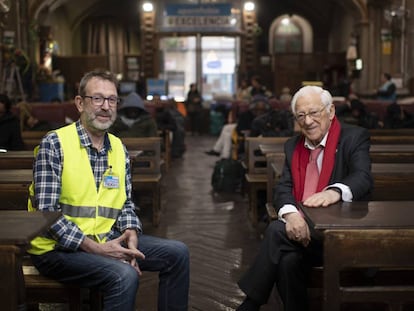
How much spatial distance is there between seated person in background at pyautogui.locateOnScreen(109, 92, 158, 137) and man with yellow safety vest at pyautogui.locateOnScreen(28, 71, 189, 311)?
12.6 ft

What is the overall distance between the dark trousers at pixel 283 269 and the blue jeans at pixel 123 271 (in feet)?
1.19

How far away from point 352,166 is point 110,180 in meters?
1.12

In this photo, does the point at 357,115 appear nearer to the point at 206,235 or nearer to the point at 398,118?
the point at 398,118

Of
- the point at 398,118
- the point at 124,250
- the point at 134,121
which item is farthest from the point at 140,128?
the point at 124,250

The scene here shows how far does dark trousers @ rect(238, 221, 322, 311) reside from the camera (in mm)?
2977

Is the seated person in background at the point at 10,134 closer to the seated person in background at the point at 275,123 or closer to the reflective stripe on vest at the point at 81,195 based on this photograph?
the seated person in background at the point at 275,123

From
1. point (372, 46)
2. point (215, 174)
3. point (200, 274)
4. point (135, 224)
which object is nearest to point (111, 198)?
point (135, 224)

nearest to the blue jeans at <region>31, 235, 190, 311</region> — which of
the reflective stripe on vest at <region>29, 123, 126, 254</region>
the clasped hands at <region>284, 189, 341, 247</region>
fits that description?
the reflective stripe on vest at <region>29, 123, 126, 254</region>

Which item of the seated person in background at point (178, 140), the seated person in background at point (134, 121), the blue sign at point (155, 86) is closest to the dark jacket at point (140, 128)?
the seated person in background at point (134, 121)

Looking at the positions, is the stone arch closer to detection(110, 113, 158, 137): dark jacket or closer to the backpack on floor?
the backpack on floor

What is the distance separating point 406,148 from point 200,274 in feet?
6.50

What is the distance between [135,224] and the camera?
2.95m

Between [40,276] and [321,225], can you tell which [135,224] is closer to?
[40,276]

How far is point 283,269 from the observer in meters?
3.00
